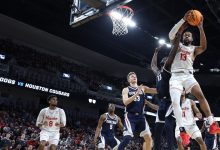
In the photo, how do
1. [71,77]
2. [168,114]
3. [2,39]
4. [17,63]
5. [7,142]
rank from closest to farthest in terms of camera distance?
[168,114]
[7,142]
[17,63]
[2,39]
[71,77]

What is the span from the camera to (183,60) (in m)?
5.73

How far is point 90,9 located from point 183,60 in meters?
4.72

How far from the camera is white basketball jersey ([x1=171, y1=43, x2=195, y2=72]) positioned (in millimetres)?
5703

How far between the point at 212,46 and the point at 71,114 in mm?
12259

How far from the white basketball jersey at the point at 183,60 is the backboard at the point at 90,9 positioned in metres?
3.62

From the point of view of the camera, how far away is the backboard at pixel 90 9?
8.89 m

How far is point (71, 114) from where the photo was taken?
25.2 metres

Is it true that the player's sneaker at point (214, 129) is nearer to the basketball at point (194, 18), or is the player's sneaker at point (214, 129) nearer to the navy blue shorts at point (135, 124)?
the basketball at point (194, 18)

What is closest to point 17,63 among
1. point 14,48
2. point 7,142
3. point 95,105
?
point 14,48

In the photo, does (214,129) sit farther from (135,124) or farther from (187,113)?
(187,113)

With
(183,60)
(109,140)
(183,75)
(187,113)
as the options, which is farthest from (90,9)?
(183,75)

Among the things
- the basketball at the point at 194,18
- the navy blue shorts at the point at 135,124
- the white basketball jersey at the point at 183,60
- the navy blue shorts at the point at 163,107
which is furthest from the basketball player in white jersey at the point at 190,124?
the basketball at the point at 194,18

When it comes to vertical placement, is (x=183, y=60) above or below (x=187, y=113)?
above

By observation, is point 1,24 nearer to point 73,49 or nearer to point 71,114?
point 73,49
